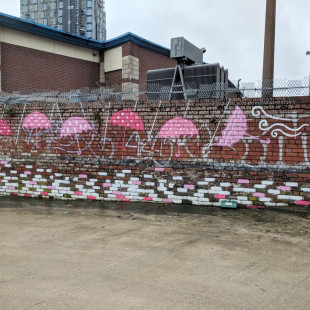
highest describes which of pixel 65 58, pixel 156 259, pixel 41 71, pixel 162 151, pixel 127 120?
pixel 65 58

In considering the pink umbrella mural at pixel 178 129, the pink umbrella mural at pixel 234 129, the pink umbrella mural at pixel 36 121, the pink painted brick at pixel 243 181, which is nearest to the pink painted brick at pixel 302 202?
the pink painted brick at pixel 243 181

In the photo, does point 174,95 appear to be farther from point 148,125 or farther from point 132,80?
point 132,80

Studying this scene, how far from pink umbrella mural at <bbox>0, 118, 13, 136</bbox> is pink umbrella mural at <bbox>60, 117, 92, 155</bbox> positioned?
4.96 ft

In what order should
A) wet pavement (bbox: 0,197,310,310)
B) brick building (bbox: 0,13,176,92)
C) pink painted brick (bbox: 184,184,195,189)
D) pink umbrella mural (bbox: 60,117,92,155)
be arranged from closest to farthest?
wet pavement (bbox: 0,197,310,310) → pink painted brick (bbox: 184,184,195,189) → pink umbrella mural (bbox: 60,117,92,155) → brick building (bbox: 0,13,176,92)

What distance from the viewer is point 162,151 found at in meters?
6.46

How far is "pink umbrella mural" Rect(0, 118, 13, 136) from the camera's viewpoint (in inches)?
307

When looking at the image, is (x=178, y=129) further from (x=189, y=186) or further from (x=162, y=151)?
(x=189, y=186)

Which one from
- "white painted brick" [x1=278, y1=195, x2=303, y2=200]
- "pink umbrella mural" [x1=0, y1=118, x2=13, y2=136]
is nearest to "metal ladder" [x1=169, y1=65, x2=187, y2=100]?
"white painted brick" [x1=278, y1=195, x2=303, y2=200]

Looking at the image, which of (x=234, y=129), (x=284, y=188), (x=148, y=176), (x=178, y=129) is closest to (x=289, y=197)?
(x=284, y=188)

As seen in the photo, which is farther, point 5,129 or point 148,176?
point 5,129

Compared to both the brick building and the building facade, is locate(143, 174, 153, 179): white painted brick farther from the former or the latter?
the building facade

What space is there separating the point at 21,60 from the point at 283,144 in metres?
11.8

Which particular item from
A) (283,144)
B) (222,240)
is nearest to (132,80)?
(283,144)

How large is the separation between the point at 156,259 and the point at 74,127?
14.0 feet
